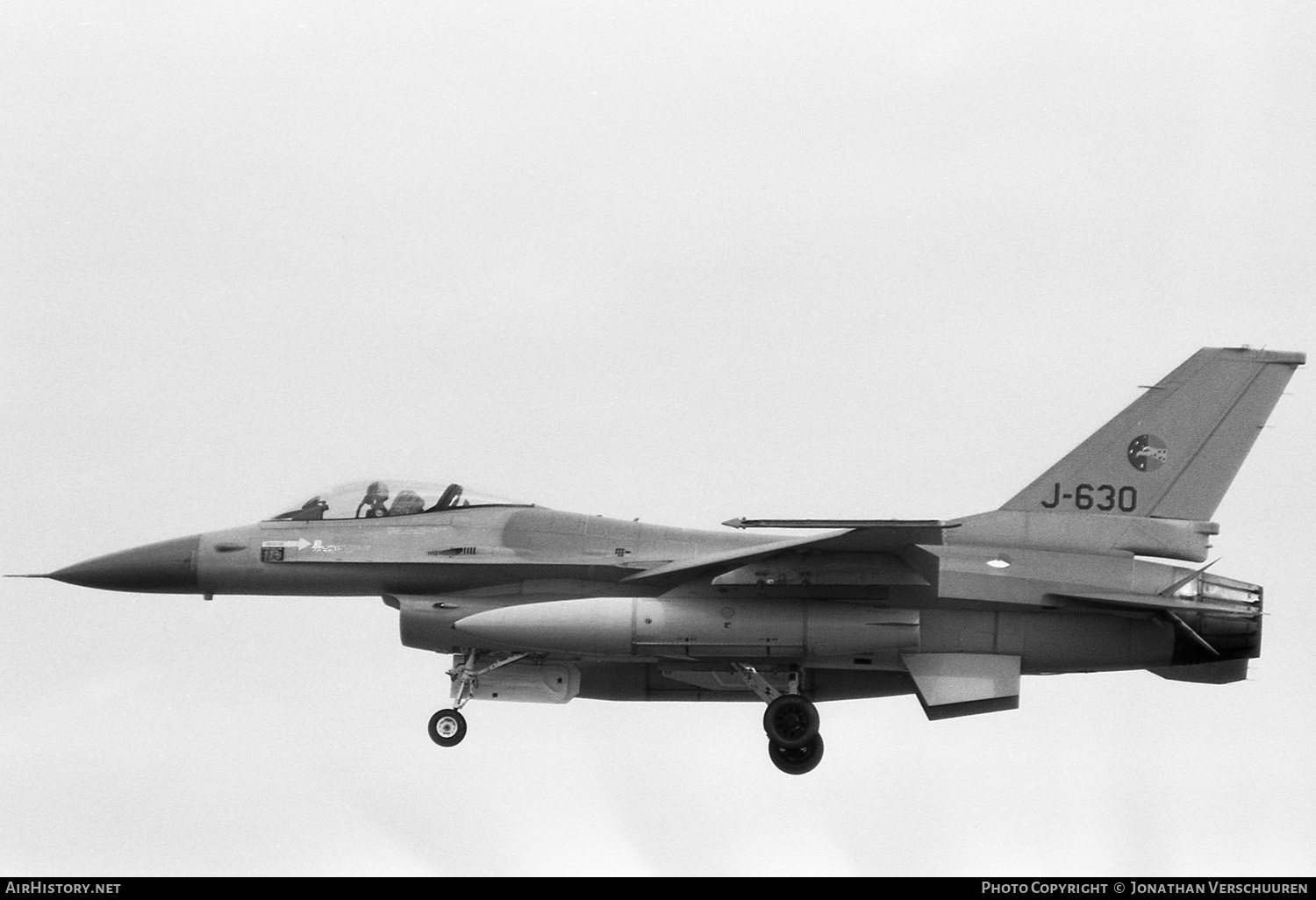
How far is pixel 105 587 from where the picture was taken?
75.0ft

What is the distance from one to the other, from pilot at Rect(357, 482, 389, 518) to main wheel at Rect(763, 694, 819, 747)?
4.41 meters

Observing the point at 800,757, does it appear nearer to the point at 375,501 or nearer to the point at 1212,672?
the point at 1212,672

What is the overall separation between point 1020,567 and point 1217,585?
6.23 feet

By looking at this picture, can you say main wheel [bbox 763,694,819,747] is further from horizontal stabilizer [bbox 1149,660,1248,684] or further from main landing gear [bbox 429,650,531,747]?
horizontal stabilizer [bbox 1149,660,1248,684]

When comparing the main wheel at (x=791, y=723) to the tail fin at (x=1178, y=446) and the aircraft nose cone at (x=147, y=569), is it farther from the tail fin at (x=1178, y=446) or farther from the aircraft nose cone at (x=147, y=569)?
the aircraft nose cone at (x=147, y=569)

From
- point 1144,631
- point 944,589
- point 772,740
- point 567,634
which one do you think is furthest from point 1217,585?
point 567,634

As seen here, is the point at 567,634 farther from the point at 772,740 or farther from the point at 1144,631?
the point at 1144,631

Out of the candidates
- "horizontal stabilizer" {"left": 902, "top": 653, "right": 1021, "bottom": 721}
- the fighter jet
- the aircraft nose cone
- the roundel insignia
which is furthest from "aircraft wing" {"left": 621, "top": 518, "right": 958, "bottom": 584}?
the aircraft nose cone

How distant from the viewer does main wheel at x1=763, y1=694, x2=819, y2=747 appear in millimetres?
21844

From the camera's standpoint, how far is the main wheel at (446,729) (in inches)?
859

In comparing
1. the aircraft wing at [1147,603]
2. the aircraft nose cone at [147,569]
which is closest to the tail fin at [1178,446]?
the aircraft wing at [1147,603]

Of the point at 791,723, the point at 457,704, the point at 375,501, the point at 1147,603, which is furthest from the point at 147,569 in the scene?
the point at 1147,603

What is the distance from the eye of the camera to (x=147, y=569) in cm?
2262

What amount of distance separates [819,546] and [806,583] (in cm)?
52
